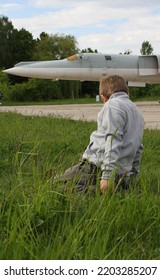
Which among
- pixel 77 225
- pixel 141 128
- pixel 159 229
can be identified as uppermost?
pixel 141 128

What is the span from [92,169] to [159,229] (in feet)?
2.84

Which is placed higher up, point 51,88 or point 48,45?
point 48,45

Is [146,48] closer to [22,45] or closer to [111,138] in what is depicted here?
[22,45]

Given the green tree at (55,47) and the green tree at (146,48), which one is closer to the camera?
the green tree at (55,47)

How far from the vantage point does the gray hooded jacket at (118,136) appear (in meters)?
3.21

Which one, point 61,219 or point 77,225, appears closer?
point 77,225

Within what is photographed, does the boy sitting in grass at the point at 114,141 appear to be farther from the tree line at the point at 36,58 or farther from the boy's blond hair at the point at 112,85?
the tree line at the point at 36,58

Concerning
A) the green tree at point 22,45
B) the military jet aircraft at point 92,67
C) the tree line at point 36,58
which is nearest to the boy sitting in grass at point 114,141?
the military jet aircraft at point 92,67

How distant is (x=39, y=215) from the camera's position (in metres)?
2.54

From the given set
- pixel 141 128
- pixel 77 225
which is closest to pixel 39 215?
pixel 77 225

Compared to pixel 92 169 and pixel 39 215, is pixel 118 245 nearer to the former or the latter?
pixel 39 215

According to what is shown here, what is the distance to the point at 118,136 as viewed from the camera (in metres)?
3.26

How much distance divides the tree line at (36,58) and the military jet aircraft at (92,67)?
12210 mm
